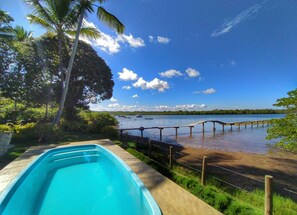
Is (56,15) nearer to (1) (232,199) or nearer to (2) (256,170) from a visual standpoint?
(1) (232,199)

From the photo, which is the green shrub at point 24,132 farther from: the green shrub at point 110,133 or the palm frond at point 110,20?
the palm frond at point 110,20

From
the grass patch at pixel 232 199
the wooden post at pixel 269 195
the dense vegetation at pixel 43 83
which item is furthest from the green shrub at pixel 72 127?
the wooden post at pixel 269 195

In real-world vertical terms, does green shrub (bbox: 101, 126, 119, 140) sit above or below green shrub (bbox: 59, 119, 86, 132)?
below

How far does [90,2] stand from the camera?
11.5 meters

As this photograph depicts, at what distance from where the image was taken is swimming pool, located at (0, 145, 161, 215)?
13.2ft

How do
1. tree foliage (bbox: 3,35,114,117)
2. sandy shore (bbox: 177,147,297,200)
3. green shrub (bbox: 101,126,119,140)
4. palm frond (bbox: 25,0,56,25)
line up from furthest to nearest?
green shrub (bbox: 101,126,119,140), tree foliage (bbox: 3,35,114,117), palm frond (bbox: 25,0,56,25), sandy shore (bbox: 177,147,297,200)

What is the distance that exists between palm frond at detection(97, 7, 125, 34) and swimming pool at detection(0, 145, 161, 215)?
8.66m

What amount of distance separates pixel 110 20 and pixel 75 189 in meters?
10.6

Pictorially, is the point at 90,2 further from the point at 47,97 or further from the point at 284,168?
the point at 284,168

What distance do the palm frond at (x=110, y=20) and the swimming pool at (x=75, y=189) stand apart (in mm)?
8655

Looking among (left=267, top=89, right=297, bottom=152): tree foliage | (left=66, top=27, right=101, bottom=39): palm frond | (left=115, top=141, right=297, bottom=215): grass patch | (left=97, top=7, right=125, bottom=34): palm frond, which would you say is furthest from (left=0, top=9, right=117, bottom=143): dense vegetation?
(left=267, top=89, right=297, bottom=152): tree foliage

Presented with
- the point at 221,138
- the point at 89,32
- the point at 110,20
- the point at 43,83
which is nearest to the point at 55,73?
the point at 43,83

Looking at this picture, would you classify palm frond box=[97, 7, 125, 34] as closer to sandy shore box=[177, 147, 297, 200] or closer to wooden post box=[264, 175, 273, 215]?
sandy shore box=[177, 147, 297, 200]

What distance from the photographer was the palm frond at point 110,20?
1180 cm
